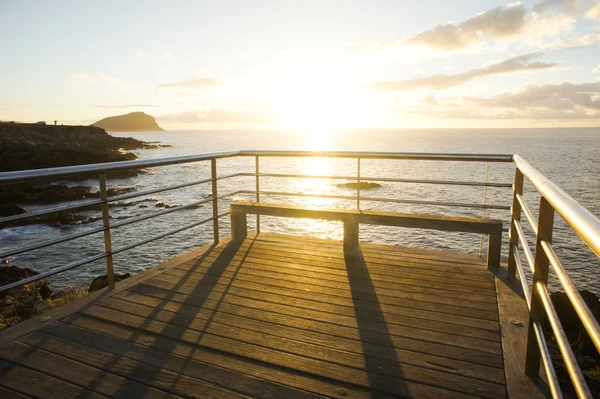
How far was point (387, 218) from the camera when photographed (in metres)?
4.09

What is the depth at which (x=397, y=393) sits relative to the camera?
202 cm

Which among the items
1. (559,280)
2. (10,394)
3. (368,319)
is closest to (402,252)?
(368,319)

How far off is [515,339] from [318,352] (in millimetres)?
1291

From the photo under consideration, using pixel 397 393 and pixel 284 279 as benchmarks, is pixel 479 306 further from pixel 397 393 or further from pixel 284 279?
pixel 284 279

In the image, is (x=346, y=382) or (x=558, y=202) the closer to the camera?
(x=558, y=202)

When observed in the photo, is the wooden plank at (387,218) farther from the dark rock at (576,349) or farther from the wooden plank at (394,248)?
the dark rock at (576,349)

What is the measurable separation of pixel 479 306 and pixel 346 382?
58.2 inches

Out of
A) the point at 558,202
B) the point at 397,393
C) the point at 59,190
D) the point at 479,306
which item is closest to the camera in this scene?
the point at 558,202

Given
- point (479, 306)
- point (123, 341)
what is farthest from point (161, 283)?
point (479, 306)

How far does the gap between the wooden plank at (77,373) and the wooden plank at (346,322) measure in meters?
0.97

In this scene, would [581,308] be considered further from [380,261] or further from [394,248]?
[394,248]

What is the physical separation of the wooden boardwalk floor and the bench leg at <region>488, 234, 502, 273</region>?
11 cm

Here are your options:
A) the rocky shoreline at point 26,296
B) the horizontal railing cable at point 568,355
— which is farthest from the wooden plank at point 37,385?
the rocky shoreline at point 26,296

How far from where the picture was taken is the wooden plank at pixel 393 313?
8.83ft
